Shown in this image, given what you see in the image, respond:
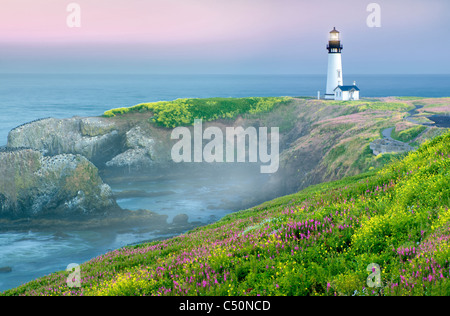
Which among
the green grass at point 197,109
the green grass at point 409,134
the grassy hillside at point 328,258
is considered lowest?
the grassy hillside at point 328,258

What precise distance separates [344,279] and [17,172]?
4489cm

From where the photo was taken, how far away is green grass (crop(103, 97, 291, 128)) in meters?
78.7

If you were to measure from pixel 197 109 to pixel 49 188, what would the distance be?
45.9m

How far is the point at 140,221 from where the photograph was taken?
42.4 metres

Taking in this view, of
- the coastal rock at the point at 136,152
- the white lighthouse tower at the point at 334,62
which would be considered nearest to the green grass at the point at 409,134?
the coastal rock at the point at 136,152

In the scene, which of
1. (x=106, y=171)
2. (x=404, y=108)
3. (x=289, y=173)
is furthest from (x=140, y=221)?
(x=404, y=108)

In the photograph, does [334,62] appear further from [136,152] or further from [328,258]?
[328,258]

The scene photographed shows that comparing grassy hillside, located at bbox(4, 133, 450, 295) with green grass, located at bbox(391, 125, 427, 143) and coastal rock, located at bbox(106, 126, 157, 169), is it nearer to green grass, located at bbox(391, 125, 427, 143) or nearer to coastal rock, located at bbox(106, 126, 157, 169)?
green grass, located at bbox(391, 125, 427, 143)

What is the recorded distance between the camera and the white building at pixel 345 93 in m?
90.4

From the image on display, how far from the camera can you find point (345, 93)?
9069cm

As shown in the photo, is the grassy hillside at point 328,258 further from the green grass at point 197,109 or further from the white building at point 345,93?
the white building at point 345,93

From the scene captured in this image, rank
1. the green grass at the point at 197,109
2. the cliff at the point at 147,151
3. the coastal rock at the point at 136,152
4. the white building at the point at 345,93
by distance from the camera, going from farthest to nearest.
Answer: the white building at the point at 345,93 < the green grass at the point at 197,109 < the coastal rock at the point at 136,152 < the cliff at the point at 147,151

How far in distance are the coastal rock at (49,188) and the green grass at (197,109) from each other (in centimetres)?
3381
